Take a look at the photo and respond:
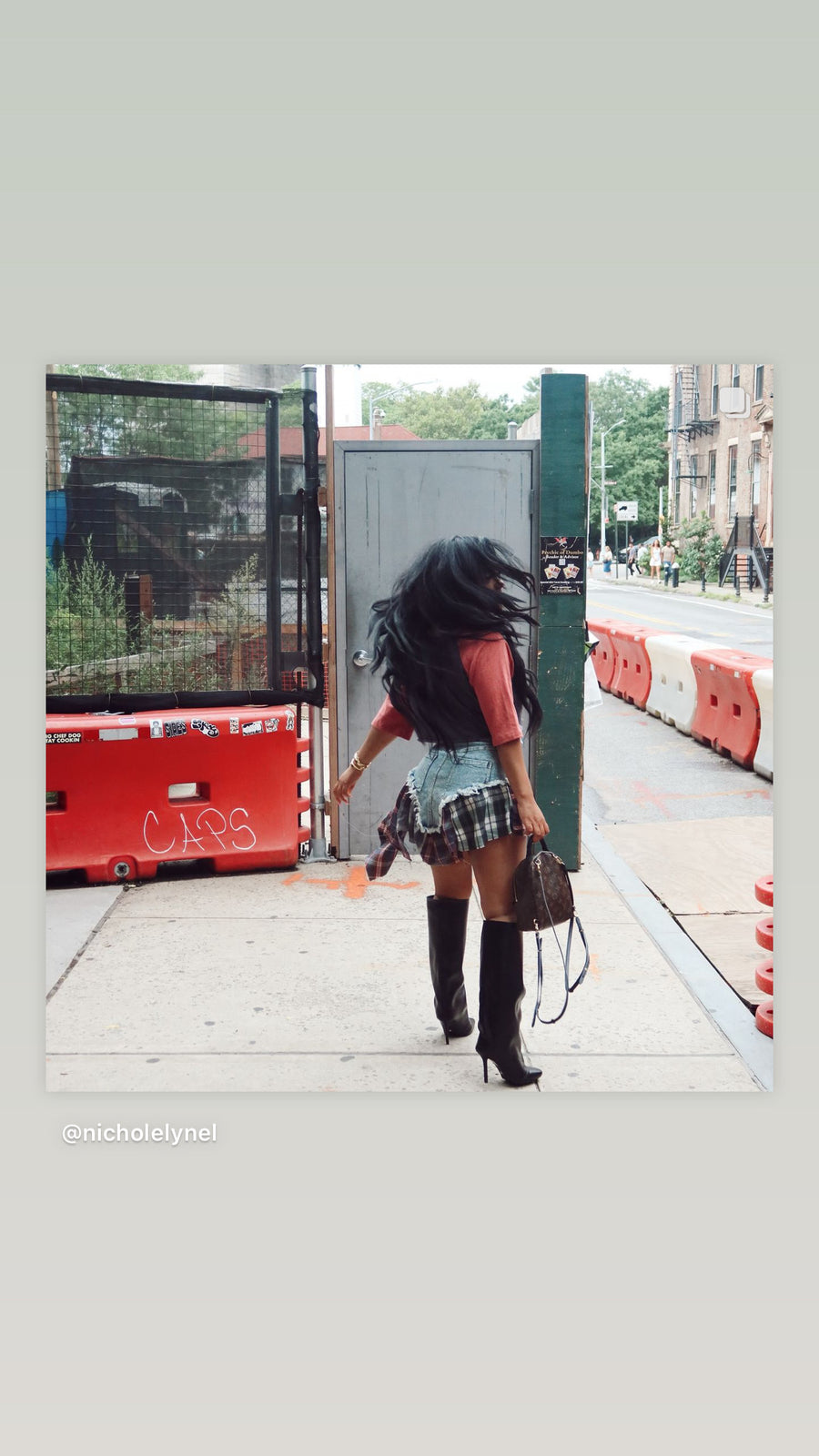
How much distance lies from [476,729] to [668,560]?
61.9 ft

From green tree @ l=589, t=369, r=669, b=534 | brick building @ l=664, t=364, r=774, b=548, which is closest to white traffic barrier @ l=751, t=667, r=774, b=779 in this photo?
brick building @ l=664, t=364, r=774, b=548

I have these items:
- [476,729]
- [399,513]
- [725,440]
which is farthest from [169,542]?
[725,440]

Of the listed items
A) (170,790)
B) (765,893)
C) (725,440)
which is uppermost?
(725,440)

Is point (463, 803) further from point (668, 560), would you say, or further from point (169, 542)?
point (668, 560)

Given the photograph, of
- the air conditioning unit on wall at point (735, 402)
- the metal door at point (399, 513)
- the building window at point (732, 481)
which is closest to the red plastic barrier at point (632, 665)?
the building window at point (732, 481)

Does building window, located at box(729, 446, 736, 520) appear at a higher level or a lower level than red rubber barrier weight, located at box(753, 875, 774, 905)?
higher

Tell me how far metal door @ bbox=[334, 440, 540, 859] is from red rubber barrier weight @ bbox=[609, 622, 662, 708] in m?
7.11

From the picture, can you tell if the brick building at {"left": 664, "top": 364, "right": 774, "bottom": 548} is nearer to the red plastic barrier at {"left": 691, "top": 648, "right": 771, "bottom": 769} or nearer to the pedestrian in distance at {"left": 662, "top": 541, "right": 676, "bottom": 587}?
the red plastic barrier at {"left": 691, "top": 648, "right": 771, "bottom": 769}

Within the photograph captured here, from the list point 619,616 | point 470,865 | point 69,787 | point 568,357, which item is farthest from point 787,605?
point 619,616

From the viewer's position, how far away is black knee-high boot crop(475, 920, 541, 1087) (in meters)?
3.79

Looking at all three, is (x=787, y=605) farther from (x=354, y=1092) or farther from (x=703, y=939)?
(x=703, y=939)

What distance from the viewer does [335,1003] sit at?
4551 mm

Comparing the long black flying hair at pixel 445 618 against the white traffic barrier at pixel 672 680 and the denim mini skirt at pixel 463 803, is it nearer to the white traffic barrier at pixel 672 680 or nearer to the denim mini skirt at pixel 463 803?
the denim mini skirt at pixel 463 803

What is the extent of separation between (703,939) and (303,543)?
9.44ft
